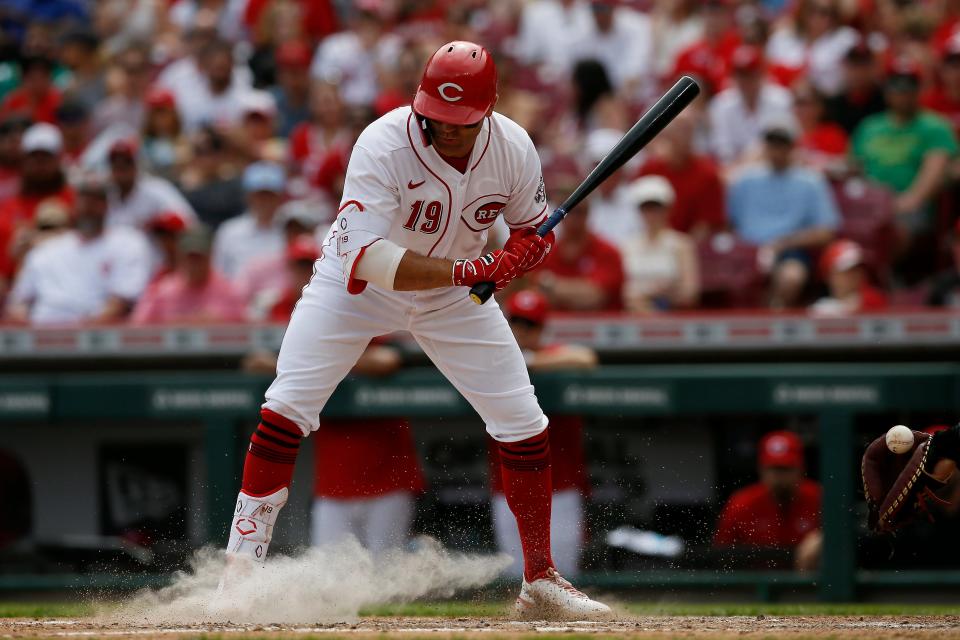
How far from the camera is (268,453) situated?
498 cm

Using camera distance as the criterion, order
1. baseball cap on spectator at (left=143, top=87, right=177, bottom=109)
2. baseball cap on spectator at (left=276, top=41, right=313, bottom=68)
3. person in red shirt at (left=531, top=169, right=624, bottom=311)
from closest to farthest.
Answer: person in red shirt at (left=531, top=169, right=624, bottom=311), baseball cap on spectator at (left=143, top=87, right=177, bottom=109), baseball cap on spectator at (left=276, top=41, right=313, bottom=68)

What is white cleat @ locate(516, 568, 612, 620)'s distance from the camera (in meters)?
5.08

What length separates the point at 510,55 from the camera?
11062mm

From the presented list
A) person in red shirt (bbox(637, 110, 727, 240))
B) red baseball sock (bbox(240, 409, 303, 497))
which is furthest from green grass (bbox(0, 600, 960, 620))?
person in red shirt (bbox(637, 110, 727, 240))

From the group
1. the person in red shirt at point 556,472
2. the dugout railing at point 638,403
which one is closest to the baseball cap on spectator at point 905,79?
the dugout railing at point 638,403

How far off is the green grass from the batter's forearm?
4.83ft

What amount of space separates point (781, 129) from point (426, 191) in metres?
4.41

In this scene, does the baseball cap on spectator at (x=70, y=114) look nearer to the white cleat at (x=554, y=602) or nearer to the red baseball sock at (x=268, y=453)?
the red baseball sock at (x=268, y=453)

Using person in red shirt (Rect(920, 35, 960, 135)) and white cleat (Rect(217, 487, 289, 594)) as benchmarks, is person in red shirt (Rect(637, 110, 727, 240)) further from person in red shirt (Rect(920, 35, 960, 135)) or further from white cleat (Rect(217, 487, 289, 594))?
white cleat (Rect(217, 487, 289, 594))

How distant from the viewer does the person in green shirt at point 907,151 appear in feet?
27.9

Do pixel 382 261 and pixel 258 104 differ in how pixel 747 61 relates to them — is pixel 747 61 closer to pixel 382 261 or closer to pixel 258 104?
pixel 258 104

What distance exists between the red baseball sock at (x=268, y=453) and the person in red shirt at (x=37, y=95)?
271 inches

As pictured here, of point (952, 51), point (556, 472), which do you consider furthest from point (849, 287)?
point (952, 51)

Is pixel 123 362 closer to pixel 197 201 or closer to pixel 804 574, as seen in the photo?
pixel 197 201
